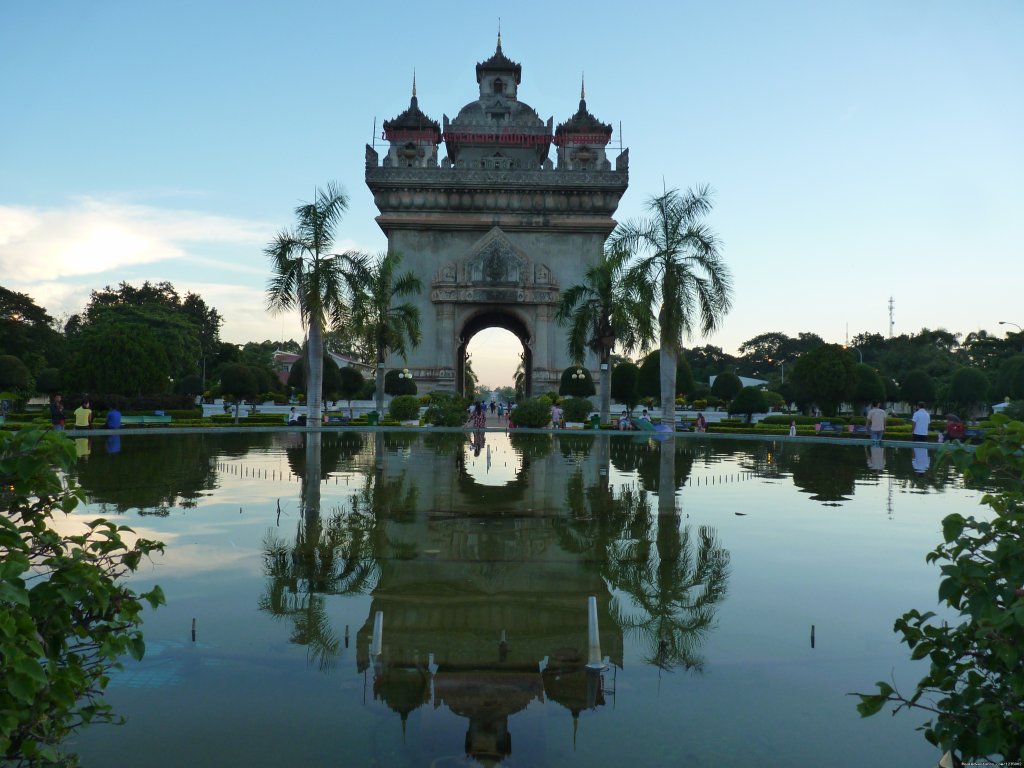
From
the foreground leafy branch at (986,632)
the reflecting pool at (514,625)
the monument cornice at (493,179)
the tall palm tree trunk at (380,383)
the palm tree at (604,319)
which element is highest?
the monument cornice at (493,179)

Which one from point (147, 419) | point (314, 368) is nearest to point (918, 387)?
point (314, 368)

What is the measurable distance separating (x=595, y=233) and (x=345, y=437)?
2678 centimetres

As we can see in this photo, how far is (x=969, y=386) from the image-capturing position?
53219 mm

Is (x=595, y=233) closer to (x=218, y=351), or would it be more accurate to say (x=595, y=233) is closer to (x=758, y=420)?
(x=758, y=420)

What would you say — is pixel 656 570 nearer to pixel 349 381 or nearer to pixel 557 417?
pixel 557 417

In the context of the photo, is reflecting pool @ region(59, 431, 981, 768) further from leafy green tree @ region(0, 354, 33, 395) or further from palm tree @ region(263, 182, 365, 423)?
leafy green tree @ region(0, 354, 33, 395)

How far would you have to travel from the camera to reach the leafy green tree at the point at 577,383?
150 ft

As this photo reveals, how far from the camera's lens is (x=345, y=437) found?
3141 cm

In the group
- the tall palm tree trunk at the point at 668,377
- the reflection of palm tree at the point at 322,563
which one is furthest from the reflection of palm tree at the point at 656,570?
the tall palm tree trunk at the point at 668,377

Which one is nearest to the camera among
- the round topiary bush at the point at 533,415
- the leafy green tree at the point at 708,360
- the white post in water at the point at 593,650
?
the white post in water at the point at 593,650

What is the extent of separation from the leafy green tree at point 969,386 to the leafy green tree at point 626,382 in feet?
74.5

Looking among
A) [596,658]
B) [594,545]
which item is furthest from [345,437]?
[596,658]

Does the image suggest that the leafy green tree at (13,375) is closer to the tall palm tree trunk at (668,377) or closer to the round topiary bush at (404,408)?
the round topiary bush at (404,408)

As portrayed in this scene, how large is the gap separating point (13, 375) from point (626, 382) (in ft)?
126
